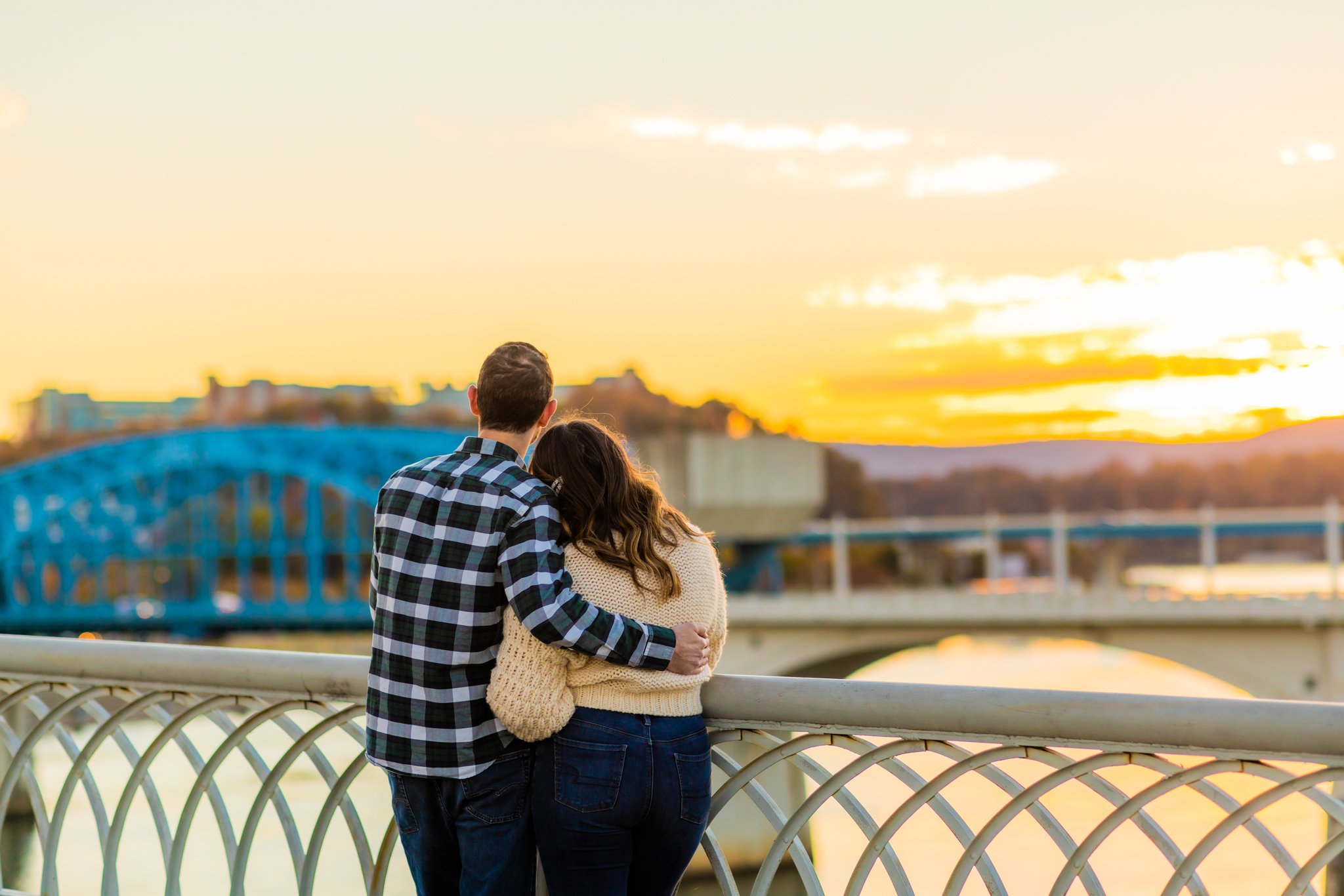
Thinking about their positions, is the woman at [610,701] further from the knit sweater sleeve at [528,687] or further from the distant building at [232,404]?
the distant building at [232,404]

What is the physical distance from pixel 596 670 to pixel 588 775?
0.19 m

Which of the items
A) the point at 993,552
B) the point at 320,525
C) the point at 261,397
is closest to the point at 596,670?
the point at 993,552

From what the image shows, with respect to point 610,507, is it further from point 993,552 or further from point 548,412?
point 993,552

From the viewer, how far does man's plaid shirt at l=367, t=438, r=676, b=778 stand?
2.71 metres

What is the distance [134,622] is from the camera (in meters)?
58.8

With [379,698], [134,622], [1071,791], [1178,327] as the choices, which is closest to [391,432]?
[134,622]

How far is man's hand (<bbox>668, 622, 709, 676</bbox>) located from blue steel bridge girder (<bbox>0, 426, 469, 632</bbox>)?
5153cm

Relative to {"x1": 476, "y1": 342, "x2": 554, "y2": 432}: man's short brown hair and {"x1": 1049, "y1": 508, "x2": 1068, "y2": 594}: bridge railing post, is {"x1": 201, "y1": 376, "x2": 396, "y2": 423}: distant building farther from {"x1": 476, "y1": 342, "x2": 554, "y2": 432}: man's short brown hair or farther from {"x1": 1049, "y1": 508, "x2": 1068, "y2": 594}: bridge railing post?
{"x1": 476, "y1": 342, "x2": 554, "y2": 432}: man's short brown hair

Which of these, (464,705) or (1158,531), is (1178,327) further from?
(464,705)

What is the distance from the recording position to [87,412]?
159m

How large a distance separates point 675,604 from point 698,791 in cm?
37

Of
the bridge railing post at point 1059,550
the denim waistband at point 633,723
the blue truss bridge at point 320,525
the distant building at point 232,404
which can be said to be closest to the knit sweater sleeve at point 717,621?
the denim waistband at point 633,723

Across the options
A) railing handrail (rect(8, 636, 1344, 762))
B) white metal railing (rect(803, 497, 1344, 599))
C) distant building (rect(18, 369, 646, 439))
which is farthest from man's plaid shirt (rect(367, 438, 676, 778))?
distant building (rect(18, 369, 646, 439))

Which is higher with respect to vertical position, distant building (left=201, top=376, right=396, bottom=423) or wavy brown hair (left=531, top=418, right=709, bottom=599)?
distant building (left=201, top=376, right=396, bottom=423)
